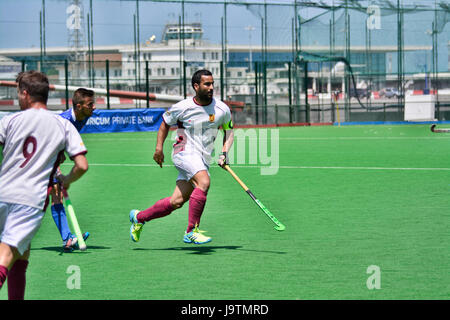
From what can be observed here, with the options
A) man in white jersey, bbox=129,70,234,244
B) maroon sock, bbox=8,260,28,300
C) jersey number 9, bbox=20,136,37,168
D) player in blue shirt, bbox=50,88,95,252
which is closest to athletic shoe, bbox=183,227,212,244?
man in white jersey, bbox=129,70,234,244

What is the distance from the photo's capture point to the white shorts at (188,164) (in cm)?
794

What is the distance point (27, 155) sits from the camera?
4.84 m

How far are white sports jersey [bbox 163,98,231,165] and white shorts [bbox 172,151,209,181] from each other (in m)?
0.06

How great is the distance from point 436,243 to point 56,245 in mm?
4015

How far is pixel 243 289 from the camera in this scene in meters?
6.00

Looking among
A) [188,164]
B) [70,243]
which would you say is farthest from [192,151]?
[70,243]

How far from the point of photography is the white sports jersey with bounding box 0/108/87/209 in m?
4.80

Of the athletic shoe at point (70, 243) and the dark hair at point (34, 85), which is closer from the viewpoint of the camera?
the dark hair at point (34, 85)

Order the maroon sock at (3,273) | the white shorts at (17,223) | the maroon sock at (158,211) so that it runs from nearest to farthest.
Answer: the maroon sock at (3,273) < the white shorts at (17,223) < the maroon sock at (158,211)

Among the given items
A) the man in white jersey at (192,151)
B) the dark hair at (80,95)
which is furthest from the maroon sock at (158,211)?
the dark hair at (80,95)

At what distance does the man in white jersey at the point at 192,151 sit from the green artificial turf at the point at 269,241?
0.99 feet

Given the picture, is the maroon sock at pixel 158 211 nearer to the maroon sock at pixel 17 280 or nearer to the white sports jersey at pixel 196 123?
the white sports jersey at pixel 196 123

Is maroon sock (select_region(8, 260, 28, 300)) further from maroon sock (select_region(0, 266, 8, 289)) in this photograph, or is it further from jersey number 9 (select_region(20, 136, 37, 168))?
jersey number 9 (select_region(20, 136, 37, 168))
